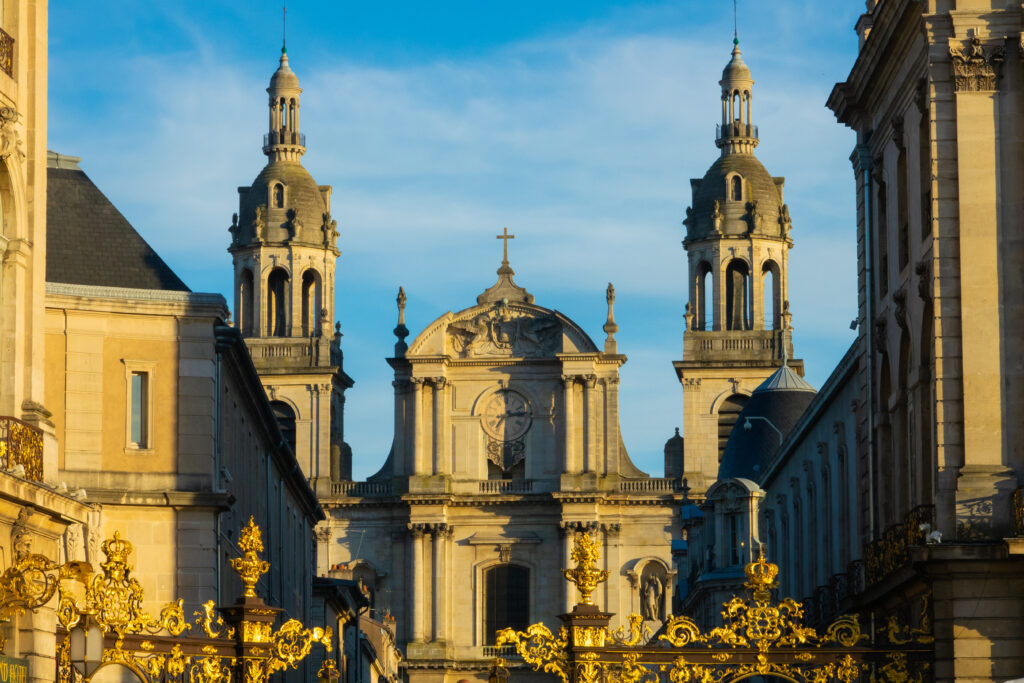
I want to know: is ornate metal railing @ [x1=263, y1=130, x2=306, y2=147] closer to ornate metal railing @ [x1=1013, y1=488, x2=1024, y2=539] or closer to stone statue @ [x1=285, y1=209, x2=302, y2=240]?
stone statue @ [x1=285, y1=209, x2=302, y2=240]

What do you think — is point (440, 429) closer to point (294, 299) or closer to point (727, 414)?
point (294, 299)

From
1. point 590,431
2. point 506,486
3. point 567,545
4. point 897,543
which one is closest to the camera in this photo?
point 897,543

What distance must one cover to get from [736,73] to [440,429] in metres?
20.9

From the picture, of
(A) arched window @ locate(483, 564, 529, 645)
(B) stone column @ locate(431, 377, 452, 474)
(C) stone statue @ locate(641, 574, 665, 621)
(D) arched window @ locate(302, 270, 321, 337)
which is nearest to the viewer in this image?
(C) stone statue @ locate(641, 574, 665, 621)

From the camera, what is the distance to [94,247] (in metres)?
41.2

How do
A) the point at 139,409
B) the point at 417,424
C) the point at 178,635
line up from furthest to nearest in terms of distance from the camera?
1. the point at 417,424
2. the point at 139,409
3. the point at 178,635

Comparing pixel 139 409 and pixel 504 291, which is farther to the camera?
pixel 504 291

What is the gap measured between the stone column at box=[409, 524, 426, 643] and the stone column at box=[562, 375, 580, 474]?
6592 millimetres

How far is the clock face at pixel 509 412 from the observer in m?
91.9

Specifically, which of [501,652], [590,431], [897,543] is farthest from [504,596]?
[897,543]

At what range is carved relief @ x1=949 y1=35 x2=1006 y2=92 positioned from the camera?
26062 mm

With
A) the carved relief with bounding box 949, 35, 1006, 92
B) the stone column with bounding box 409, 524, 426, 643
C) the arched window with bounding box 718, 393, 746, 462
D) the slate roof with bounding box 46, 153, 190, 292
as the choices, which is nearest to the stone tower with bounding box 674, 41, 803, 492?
the arched window with bounding box 718, 393, 746, 462

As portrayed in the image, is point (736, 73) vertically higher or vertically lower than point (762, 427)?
→ higher

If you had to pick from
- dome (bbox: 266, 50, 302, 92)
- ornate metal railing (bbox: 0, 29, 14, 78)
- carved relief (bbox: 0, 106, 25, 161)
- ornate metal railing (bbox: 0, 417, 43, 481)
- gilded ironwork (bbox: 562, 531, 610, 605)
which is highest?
dome (bbox: 266, 50, 302, 92)
